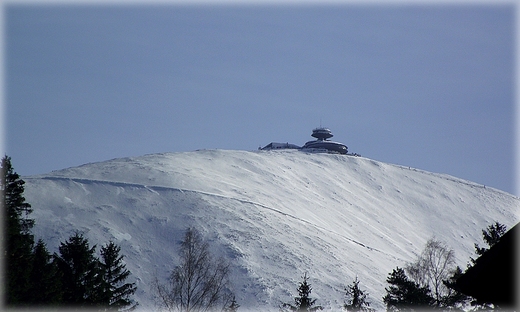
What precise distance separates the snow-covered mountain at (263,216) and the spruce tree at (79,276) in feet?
79.2

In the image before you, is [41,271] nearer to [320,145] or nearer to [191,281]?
[191,281]

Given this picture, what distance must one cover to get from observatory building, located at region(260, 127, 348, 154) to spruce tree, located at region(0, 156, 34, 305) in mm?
106023

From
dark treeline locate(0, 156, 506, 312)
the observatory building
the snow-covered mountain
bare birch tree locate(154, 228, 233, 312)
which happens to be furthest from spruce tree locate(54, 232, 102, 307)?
the observatory building

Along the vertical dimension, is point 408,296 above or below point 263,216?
below

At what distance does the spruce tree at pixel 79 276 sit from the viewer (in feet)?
87.5

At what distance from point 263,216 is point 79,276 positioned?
4787 cm

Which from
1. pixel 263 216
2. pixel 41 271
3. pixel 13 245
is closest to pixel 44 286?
pixel 41 271

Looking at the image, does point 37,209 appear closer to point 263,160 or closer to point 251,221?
point 251,221

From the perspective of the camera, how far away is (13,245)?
21.0 metres

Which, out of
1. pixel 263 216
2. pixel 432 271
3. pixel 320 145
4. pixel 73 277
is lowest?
pixel 73 277

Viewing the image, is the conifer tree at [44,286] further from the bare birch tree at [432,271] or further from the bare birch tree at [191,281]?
the bare birch tree at [432,271]

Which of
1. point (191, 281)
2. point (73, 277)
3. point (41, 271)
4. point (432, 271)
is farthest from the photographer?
point (432, 271)

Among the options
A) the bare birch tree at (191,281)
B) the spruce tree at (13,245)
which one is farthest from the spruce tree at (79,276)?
the spruce tree at (13,245)

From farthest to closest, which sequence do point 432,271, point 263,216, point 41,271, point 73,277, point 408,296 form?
point 263,216
point 432,271
point 408,296
point 73,277
point 41,271
